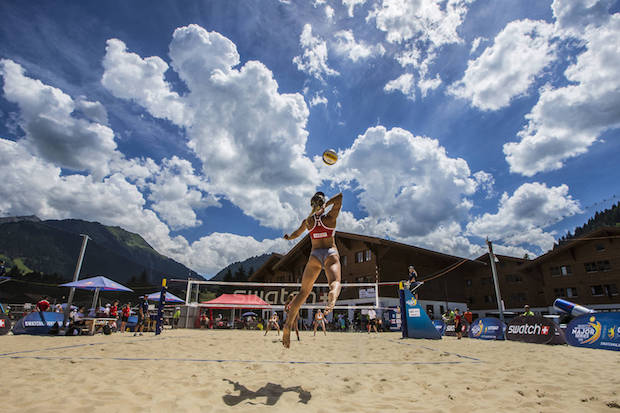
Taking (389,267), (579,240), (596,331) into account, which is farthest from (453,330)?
(579,240)

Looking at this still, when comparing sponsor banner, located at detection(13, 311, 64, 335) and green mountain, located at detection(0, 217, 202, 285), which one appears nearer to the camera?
sponsor banner, located at detection(13, 311, 64, 335)

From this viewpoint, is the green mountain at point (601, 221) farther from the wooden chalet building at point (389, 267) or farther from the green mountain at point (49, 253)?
the green mountain at point (49, 253)

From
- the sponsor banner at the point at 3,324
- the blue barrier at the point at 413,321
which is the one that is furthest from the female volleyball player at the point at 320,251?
the sponsor banner at the point at 3,324

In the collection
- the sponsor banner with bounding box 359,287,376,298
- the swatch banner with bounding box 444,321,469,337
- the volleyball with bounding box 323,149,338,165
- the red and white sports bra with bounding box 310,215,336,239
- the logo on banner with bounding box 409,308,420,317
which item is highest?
the volleyball with bounding box 323,149,338,165

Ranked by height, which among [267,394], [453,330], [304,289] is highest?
[304,289]

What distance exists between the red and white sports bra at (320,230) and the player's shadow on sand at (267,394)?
6.78ft

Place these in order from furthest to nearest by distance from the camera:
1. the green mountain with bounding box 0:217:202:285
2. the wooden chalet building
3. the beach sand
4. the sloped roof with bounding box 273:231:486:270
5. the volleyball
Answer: the green mountain with bounding box 0:217:202:285, the wooden chalet building, the sloped roof with bounding box 273:231:486:270, the volleyball, the beach sand

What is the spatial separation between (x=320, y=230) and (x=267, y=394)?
2262 millimetres

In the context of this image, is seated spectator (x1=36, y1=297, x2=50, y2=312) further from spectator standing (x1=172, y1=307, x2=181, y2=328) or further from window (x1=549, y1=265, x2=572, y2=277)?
window (x1=549, y1=265, x2=572, y2=277)

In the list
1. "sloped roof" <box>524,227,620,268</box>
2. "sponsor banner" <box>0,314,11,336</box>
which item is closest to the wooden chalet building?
"sloped roof" <box>524,227,620,268</box>

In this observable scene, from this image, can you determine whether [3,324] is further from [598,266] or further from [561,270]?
[561,270]

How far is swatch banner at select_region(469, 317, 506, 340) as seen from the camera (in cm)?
1209

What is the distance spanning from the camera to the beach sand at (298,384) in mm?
3322

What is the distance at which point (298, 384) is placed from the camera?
170 inches
